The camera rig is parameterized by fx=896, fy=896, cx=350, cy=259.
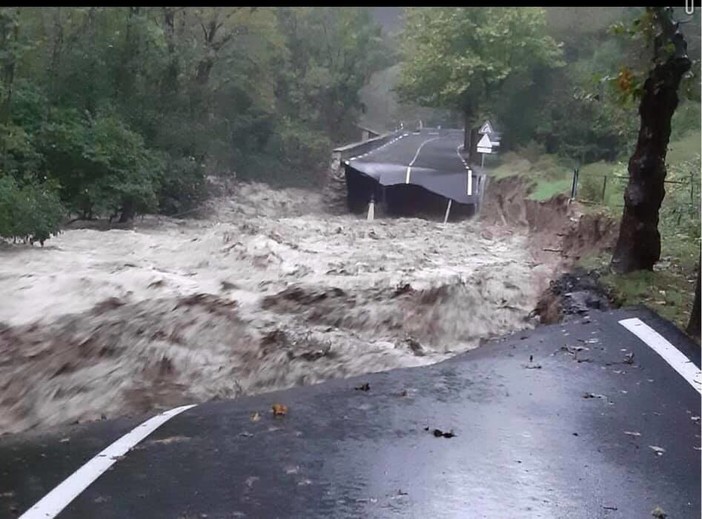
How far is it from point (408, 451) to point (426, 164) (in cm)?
3681

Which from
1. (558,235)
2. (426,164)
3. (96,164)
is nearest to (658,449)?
(558,235)

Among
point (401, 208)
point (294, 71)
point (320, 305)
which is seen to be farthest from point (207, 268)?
point (294, 71)

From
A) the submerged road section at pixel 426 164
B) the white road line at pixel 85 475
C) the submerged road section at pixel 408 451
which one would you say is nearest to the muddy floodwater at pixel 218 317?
the submerged road section at pixel 408 451

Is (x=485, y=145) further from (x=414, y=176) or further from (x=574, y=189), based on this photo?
(x=574, y=189)

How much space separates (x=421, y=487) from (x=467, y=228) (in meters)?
25.9

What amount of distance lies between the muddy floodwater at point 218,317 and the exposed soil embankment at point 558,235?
2.29 feet

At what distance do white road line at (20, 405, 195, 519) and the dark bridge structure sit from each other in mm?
28857

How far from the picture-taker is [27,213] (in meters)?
20.8

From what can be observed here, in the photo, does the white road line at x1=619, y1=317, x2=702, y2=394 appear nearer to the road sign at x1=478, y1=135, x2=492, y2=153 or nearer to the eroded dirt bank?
the eroded dirt bank

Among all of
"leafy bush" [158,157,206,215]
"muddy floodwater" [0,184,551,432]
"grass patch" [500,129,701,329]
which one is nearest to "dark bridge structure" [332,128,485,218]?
"grass patch" [500,129,701,329]

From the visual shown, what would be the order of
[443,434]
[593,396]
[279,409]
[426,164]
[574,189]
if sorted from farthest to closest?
[426,164], [574,189], [593,396], [279,409], [443,434]

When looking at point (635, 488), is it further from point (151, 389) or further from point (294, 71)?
point (294, 71)

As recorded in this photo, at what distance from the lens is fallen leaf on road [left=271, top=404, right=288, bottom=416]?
6.45 m

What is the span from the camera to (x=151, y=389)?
341 inches
